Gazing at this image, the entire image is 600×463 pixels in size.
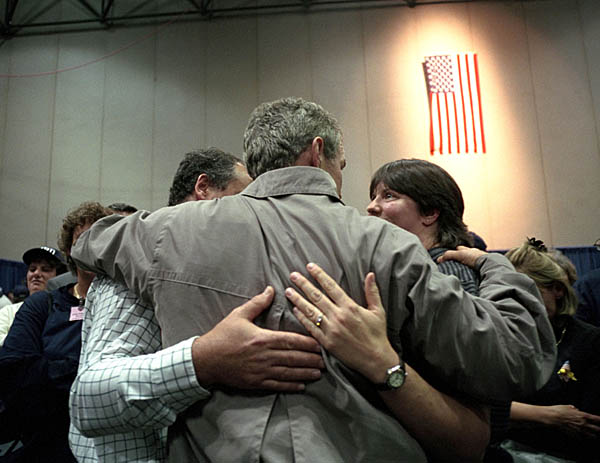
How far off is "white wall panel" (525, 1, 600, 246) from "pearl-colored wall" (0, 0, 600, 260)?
20 millimetres

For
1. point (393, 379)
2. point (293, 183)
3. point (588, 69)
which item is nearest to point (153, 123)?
point (588, 69)

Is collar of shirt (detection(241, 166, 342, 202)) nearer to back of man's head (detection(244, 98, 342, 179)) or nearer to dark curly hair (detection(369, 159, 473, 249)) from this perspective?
back of man's head (detection(244, 98, 342, 179))

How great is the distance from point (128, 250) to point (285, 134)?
1.69 ft

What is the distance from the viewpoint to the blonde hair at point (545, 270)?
2564mm

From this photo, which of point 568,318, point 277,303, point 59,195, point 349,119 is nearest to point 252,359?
point 277,303

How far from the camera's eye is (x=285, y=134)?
141 cm

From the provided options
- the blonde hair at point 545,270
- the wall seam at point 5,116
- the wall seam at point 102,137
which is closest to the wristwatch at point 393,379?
the blonde hair at point 545,270

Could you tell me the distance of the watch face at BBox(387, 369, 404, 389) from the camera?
109cm

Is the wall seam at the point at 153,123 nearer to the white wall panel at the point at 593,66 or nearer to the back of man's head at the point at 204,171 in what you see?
the back of man's head at the point at 204,171

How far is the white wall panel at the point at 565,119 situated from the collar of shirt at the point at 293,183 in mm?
7467

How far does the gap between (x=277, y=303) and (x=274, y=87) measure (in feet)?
26.2

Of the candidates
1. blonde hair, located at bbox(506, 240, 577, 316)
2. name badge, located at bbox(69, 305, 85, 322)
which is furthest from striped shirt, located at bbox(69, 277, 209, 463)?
blonde hair, located at bbox(506, 240, 577, 316)

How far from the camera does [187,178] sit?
2293 mm

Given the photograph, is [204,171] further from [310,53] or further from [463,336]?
[310,53]
